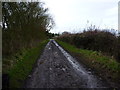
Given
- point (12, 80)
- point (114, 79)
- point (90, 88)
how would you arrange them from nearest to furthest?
point (90, 88) < point (12, 80) < point (114, 79)

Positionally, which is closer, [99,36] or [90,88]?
[90,88]

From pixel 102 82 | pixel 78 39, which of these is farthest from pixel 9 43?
pixel 78 39

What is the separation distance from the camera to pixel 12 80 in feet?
25.3

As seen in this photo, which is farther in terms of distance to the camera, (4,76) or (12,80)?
(12,80)

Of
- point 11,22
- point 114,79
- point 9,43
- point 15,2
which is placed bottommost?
point 114,79

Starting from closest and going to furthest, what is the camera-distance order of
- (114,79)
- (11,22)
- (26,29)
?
(114,79), (11,22), (26,29)

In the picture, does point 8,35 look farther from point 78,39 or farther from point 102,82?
point 78,39

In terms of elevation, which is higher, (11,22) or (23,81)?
(11,22)

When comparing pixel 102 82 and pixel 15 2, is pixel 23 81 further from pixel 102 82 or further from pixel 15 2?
pixel 15 2

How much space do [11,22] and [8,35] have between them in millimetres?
2698

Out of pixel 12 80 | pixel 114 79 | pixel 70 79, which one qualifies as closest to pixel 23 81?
pixel 12 80

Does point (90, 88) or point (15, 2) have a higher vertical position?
point (15, 2)

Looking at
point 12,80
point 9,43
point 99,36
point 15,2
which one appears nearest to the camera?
point 12,80

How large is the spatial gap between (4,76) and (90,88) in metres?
3.15
